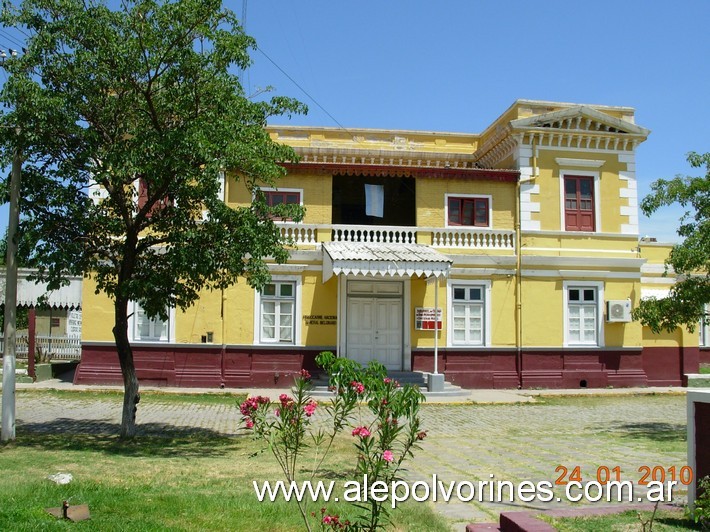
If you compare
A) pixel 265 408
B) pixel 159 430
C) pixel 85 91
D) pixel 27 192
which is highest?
pixel 85 91

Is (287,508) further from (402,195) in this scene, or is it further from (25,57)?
(402,195)

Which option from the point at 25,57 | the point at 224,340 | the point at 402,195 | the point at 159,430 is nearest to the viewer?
the point at 25,57

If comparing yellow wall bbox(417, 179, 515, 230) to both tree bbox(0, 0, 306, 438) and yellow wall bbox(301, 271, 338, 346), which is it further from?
tree bbox(0, 0, 306, 438)

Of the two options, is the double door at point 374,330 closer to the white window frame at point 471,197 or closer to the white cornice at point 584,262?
the white window frame at point 471,197

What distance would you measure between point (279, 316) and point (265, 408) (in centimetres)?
1493

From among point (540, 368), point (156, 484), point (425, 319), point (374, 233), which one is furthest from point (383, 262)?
point (156, 484)

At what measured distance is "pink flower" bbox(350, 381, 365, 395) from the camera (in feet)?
18.7

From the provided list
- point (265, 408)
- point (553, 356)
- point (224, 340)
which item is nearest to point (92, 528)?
point (265, 408)

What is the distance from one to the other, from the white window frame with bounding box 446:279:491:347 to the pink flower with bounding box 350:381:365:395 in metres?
15.8

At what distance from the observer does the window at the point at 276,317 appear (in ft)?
68.2

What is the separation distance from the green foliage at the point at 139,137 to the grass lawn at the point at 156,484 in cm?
242

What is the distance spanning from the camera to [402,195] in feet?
79.6

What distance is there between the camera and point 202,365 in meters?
20.5

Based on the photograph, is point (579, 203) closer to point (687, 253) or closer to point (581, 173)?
point (581, 173)
